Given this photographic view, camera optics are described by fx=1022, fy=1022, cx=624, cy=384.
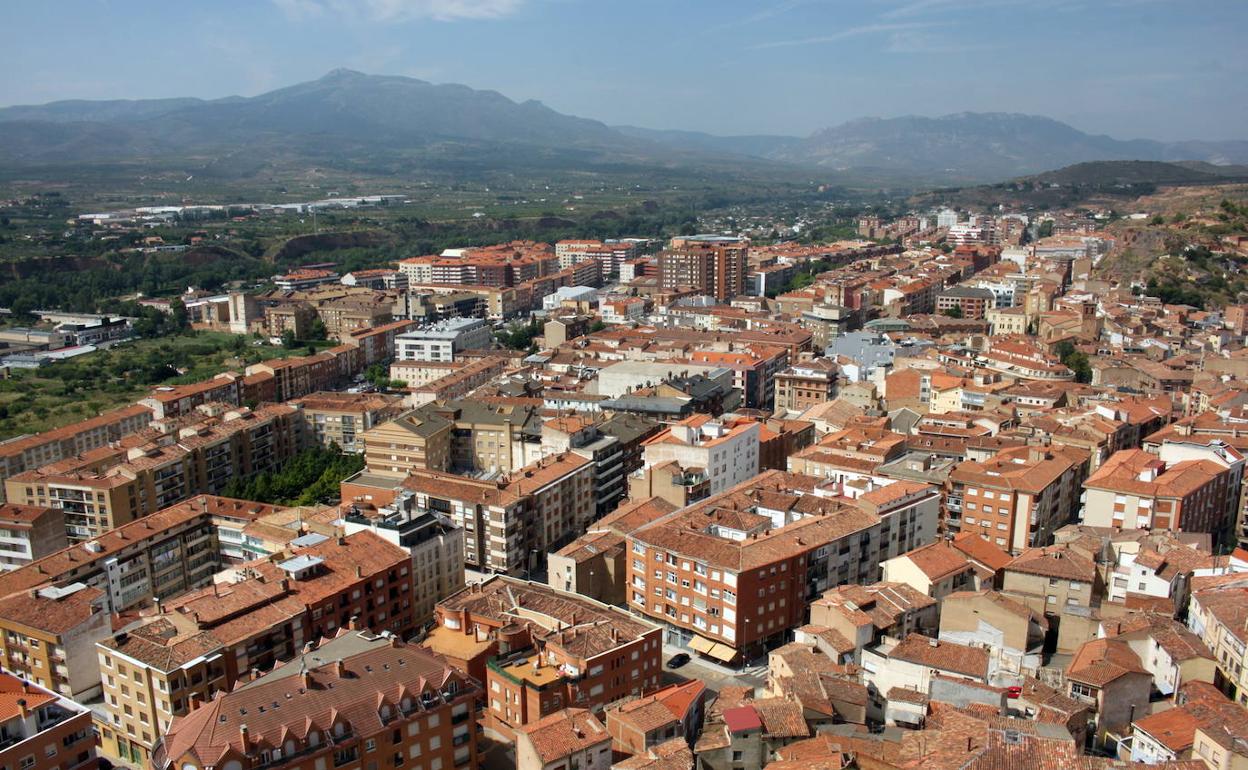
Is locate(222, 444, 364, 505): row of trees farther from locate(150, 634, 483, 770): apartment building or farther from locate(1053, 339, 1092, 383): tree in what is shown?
locate(1053, 339, 1092, 383): tree

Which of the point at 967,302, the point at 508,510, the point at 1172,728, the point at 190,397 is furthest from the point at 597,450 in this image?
the point at 967,302

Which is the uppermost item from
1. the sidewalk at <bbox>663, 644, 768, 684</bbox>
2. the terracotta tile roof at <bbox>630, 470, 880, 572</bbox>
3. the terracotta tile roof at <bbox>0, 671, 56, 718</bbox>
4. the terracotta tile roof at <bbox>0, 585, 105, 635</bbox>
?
the terracotta tile roof at <bbox>0, 671, 56, 718</bbox>

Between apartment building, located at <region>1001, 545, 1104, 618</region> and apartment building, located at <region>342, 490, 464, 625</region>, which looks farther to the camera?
apartment building, located at <region>342, 490, 464, 625</region>

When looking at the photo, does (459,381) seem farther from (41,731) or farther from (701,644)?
(41,731)

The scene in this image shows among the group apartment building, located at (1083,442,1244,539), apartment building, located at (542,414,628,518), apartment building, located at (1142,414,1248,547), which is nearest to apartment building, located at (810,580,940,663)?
apartment building, located at (1083,442,1244,539)

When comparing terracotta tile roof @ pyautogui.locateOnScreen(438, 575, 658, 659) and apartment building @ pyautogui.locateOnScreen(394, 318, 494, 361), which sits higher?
terracotta tile roof @ pyautogui.locateOnScreen(438, 575, 658, 659)

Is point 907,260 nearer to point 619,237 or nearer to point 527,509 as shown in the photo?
point 619,237

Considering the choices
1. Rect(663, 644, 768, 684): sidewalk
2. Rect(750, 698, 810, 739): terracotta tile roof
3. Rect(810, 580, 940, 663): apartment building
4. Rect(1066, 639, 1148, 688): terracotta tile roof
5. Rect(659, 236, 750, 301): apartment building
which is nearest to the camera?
Rect(750, 698, 810, 739): terracotta tile roof

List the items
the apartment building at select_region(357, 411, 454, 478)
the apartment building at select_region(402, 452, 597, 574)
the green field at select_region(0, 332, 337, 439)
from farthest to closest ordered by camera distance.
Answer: the green field at select_region(0, 332, 337, 439), the apartment building at select_region(357, 411, 454, 478), the apartment building at select_region(402, 452, 597, 574)
